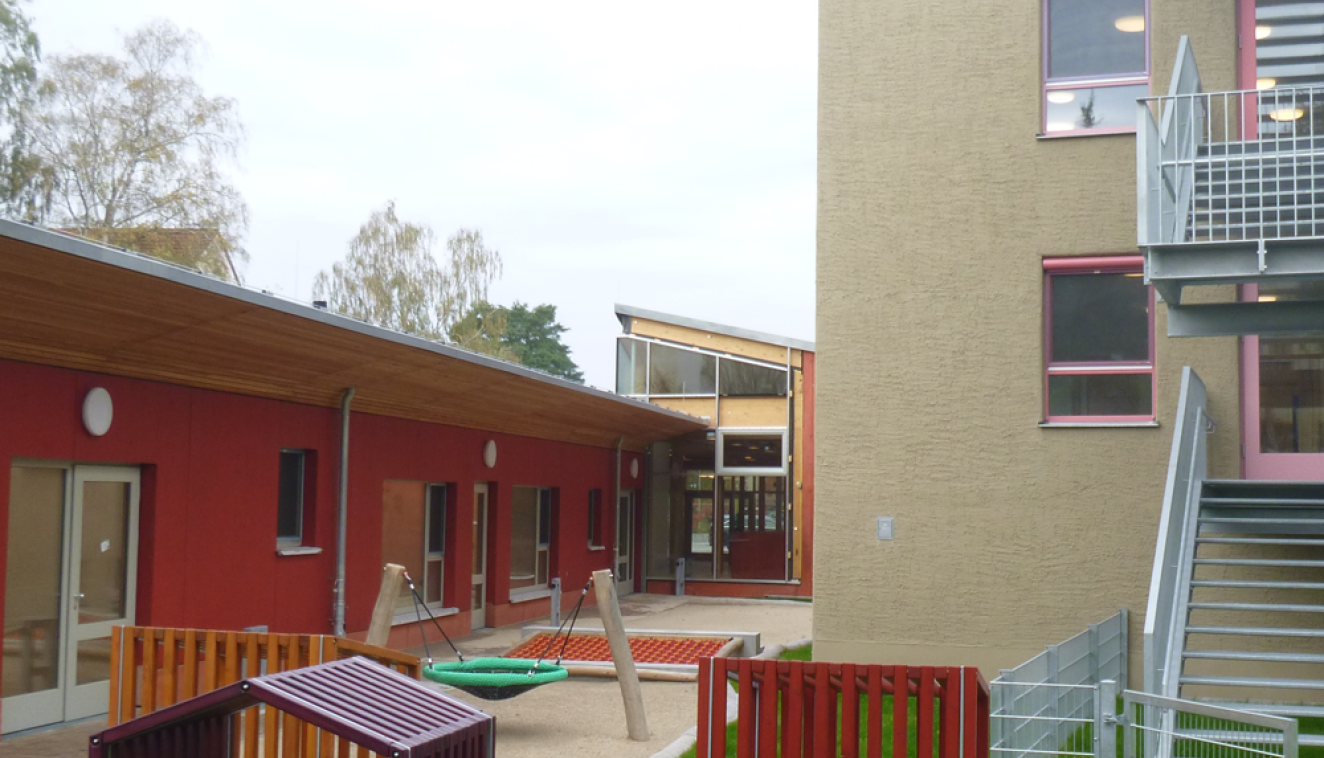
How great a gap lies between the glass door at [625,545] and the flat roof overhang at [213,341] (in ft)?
28.8

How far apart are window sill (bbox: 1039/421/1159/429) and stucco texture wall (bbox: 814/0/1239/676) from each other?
71 mm

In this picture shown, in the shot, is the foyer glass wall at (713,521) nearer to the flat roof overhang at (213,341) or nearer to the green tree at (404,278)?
the flat roof overhang at (213,341)

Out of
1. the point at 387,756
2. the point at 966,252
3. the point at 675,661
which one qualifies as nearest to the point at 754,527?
the point at 675,661

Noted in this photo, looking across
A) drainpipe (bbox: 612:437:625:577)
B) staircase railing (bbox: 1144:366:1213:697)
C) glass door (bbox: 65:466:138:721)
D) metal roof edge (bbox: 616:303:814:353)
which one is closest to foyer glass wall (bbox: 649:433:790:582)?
metal roof edge (bbox: 616:303:814:353)

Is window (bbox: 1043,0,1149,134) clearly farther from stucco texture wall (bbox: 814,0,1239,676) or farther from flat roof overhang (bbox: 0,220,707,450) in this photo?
flat roof overhang (bbox: 0,220,707,450)

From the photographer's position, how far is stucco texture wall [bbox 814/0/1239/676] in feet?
38.4

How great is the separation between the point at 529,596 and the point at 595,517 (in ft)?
13.7

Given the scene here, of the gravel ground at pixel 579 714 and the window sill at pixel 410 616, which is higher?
the window sill at pixel 410 616

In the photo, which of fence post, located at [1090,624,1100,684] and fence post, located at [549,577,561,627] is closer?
fence post, located at [1090,624,1100,684]

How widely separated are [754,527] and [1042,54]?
15.7 m

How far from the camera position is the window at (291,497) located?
1395cm

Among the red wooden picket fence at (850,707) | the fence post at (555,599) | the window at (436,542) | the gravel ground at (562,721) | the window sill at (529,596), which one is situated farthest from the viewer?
the window sill at (529,596)


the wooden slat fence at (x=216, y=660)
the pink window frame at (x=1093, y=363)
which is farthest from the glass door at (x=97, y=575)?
the pink window frame at (x=1093, y=363)

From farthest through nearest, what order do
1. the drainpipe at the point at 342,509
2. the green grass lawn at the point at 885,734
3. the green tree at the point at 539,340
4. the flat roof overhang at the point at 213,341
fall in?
the green tree at the point at 539,340
the drainpipe at the point at 342,509
the green grass lawn at the point at 885,734
the flat roof overhang at the point at 213,341
